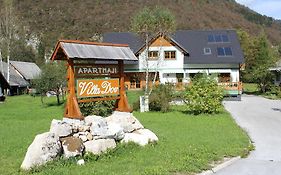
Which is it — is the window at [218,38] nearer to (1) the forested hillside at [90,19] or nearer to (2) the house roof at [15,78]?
(2) the house roof at [15,78]

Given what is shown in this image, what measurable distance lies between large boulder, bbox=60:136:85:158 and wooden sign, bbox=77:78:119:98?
75.4 inches

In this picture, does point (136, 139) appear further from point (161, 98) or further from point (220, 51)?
point (220, 51)

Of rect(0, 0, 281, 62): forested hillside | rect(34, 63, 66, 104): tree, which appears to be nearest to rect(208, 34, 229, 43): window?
rect(34, 63, 66, 104): tree

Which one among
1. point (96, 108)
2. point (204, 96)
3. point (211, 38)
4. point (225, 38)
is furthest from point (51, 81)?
point (225, 38)

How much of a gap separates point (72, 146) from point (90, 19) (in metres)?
91.1

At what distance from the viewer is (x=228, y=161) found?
953 cm

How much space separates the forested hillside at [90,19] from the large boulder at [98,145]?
7733 cm

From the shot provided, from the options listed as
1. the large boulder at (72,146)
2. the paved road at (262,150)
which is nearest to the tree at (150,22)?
the paved road at (262,150)

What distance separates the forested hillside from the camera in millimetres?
90625

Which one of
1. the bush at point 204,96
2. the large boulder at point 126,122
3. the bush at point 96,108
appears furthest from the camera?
the bush at point 204,96

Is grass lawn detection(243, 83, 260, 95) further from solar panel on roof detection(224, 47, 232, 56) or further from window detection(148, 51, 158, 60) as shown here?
window detection(148, 51, 158, 60)

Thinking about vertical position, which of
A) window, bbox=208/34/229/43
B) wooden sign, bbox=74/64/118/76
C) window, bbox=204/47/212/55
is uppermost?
window, bbox=208/34/229/43

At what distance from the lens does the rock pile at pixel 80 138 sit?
8719 mm

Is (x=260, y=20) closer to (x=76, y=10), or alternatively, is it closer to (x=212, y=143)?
(x=76, y=10)
